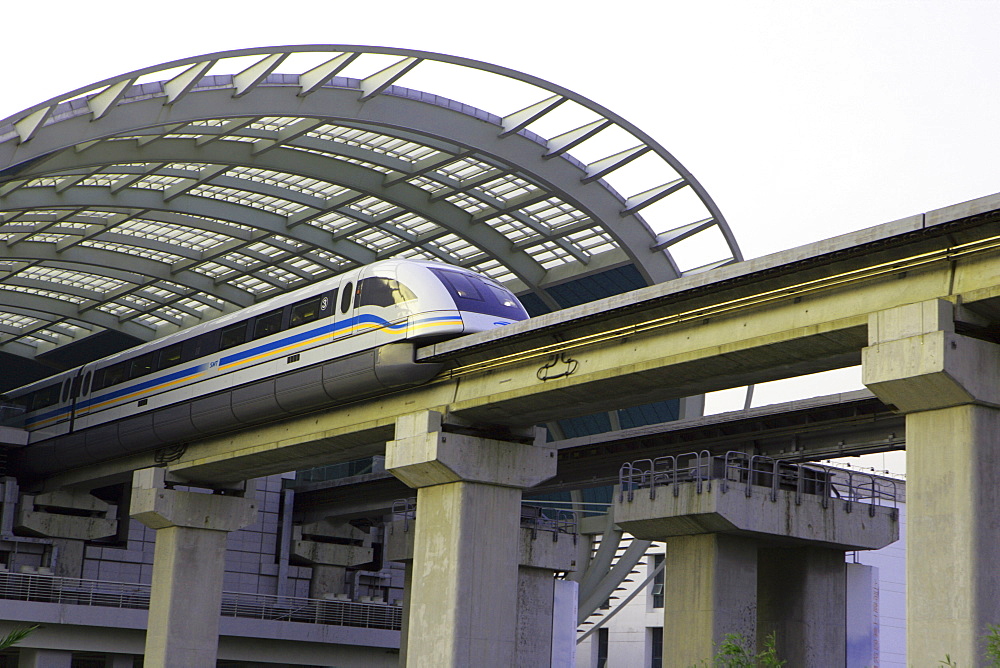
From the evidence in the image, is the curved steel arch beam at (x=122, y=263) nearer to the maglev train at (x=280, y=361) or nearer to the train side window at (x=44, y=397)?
the train side window at (x=44, y=397)

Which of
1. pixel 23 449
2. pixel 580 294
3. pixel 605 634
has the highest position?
pixel 580 294

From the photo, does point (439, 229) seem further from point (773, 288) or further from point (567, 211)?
point (773, 288)

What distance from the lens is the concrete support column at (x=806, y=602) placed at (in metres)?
24.1

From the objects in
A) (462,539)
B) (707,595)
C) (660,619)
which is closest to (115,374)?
(462,539)

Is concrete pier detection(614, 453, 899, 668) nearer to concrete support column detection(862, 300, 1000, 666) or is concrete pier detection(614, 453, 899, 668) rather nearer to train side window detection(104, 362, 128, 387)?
concrete support column detection(862, 300, 1000, 666)

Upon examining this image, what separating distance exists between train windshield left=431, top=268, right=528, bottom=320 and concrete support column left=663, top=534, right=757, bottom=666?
5842 mm

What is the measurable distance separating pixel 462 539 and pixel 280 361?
21.3ft

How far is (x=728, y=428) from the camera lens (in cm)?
2756

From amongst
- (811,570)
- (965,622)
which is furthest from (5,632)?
(965,622)

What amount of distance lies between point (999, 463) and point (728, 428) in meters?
13.7

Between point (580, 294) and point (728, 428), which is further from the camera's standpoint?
point (580, 294)

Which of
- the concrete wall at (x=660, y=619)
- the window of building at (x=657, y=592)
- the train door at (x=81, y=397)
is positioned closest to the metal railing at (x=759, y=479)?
the train door at (x=81, y=397)

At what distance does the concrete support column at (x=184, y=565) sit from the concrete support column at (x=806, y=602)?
14246 millimetres

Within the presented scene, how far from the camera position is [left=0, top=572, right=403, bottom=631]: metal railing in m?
38.9
